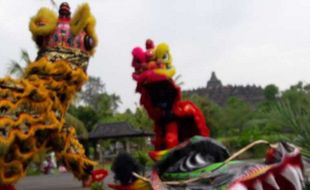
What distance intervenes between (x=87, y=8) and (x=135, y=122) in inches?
1076

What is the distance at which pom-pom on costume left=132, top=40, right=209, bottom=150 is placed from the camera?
4609 millimetres

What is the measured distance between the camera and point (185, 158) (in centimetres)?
325

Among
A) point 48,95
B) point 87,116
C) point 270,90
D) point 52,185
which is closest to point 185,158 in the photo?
point 48,95

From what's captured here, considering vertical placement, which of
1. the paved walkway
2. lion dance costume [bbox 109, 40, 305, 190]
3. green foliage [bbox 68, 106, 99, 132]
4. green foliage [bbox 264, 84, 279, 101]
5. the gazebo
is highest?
green foliage [bbox 264, 84, 279, 101]

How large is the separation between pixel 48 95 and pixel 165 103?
5.90ft

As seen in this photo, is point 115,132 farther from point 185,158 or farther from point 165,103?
point 185,158

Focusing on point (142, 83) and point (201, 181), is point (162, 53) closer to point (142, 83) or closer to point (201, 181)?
point (142, 83)

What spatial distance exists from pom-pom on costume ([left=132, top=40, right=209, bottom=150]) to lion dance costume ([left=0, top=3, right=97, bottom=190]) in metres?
1.47

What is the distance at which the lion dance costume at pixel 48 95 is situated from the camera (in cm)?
543

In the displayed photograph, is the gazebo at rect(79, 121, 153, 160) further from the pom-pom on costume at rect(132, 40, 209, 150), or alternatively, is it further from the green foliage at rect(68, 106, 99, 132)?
the pom-pom on costume at rect(132, 40, 209, 150)

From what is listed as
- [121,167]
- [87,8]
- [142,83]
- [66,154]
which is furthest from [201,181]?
[87,8]

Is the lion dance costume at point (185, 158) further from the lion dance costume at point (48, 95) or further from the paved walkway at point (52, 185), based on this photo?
the paved walkway at point (52, 185)

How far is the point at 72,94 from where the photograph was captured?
20.3 feet

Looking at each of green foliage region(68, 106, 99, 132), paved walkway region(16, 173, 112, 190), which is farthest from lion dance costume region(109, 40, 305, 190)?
green foliage region(68, 106, 99, 132)
